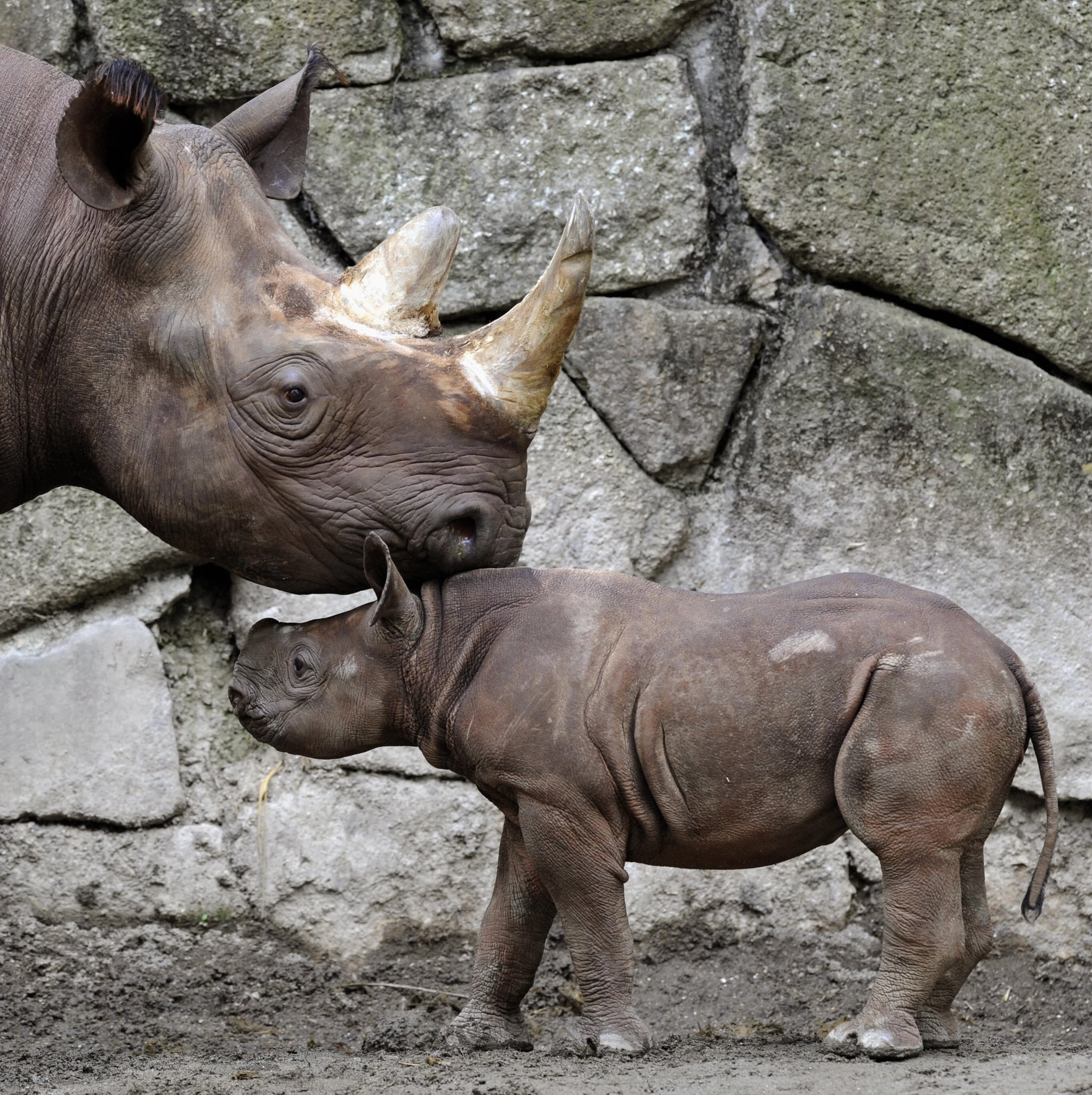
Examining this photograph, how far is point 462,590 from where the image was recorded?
3.25 m

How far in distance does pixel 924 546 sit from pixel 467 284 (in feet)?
4.46

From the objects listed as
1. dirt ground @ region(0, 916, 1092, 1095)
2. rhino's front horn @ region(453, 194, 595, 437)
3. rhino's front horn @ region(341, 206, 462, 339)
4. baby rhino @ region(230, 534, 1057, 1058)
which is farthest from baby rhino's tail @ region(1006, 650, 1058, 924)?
rhino's front horn @ region(341, 206, 462, 339)

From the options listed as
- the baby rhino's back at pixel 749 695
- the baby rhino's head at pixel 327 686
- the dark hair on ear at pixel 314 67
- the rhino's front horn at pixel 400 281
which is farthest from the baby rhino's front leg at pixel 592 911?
the dark hair on ear at pixel 314 67

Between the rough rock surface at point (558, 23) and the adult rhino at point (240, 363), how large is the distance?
4.68ft

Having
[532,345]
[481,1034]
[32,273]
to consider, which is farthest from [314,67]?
[481,1034]

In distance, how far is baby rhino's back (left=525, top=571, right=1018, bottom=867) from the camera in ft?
10.3

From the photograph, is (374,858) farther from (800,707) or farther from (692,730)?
(800,707)

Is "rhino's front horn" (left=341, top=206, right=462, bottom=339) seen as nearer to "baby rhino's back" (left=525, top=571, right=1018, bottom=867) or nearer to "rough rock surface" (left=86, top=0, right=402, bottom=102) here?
"baby rhino's back" (left=525, top=571, right=1018, bottom=867)

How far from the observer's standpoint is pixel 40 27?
4.30 m

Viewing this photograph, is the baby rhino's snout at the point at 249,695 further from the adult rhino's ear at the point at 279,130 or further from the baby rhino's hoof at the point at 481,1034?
the adult rhino's ear at the point at 279,130

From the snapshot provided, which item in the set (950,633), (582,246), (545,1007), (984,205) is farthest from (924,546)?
(582,246)

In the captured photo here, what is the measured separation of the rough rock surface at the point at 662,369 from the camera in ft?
14.3

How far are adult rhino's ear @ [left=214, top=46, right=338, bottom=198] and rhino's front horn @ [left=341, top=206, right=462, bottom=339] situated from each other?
0.59 metres

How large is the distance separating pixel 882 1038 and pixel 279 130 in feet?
7.10
